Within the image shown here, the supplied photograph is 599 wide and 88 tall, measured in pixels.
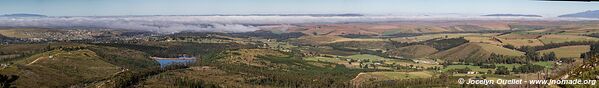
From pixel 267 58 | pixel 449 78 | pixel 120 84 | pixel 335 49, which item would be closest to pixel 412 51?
pixel 335 49

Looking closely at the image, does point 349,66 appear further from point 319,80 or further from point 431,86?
point 431,86

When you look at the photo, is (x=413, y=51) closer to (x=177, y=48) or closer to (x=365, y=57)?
(x=365, y=57)

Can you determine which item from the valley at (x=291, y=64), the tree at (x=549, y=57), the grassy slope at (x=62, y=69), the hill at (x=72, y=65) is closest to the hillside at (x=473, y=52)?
the valley at (x=291, y=64)

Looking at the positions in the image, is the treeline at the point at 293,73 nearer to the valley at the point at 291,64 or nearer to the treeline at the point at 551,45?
the valley at the point at 291,64

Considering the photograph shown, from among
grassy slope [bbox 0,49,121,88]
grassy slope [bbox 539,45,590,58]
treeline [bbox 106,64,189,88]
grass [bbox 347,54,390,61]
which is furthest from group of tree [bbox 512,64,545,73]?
grassy slope [bbox 0,49,121,88]

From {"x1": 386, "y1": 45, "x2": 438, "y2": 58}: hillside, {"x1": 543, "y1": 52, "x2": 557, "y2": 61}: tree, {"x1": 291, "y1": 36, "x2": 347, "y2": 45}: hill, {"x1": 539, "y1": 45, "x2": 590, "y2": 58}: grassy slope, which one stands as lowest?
{"x1": 291, "y1": 36, "x2": 347, "y2": 45}: hill

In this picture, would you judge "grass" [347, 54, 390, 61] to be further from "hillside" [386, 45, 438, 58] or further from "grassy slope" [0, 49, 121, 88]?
"grassy slope" [0, 49, 121, 88]
